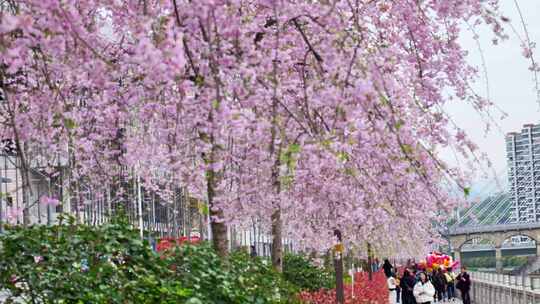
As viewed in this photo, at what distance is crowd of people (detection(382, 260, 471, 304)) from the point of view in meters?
28.5

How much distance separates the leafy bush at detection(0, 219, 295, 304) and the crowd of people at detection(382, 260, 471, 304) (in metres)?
18.6

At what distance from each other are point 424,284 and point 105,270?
20.3 metres

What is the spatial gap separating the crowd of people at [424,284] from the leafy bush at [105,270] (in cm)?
1856

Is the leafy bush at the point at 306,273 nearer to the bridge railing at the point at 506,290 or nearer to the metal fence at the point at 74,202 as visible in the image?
the metal fence at the point at 74,202

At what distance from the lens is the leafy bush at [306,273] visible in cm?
2668

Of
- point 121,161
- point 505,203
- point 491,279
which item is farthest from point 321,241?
point 505,203

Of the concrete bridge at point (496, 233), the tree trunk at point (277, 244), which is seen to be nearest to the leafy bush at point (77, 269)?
the tree trunk at point (277, 244)

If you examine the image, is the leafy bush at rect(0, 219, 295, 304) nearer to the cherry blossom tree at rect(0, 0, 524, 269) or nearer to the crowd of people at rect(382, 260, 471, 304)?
the cherry blossom tree at rect(0, 0, 524, 269)

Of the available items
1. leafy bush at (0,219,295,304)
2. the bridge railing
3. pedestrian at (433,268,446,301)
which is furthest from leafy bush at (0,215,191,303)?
pedestrian at (433,268,446,301)

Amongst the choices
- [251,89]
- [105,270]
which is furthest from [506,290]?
[251,89]

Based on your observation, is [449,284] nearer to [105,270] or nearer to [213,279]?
[213,279]

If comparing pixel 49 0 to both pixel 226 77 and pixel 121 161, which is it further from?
pixel 121 161

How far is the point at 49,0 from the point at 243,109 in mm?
2223

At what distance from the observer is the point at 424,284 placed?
28.5 m
